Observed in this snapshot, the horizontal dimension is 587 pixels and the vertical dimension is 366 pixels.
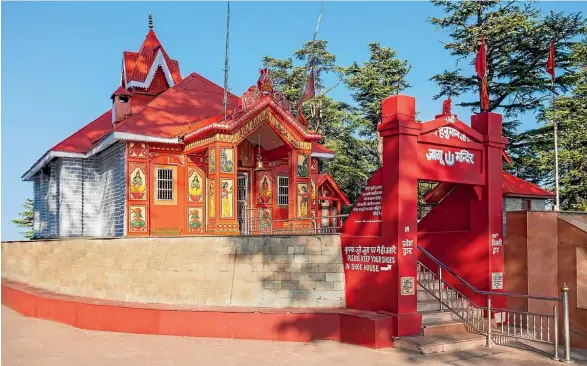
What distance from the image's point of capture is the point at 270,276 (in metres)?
12.1

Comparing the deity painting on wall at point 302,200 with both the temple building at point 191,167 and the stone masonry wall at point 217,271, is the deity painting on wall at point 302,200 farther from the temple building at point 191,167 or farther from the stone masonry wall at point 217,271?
the stone masonry wall at point 217,271

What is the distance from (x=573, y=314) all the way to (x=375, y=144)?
893 inches

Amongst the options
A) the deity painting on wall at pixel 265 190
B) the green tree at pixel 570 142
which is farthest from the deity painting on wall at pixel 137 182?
the green tree at pixel 570 142

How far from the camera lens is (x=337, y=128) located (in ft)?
108

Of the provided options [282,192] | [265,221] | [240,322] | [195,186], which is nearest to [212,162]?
[195,186]

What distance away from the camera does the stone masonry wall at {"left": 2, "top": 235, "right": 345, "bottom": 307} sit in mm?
11859

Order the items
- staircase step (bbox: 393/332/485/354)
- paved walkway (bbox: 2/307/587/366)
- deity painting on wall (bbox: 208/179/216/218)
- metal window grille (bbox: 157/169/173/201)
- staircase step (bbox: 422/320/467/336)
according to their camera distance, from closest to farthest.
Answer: paved walkway (bbox: 2/307/587/366) → staircase step (bbox: 393/332/485/354) → staircase step (bbox: 422/320/467/336) → deity painting on wall (bbox: 208/179/216/218) → metal window grille (bbox: 157/169/173/201)

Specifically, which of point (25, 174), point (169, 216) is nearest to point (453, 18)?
point (169, 216)

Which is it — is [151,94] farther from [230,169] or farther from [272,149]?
[230,169]

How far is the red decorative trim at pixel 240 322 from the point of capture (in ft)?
33.9

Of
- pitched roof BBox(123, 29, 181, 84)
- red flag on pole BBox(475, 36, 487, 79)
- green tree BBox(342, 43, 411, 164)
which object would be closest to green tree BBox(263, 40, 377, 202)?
green tree BBox(342, 43, 411, 164)

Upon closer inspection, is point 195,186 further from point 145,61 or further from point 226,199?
point 145,61

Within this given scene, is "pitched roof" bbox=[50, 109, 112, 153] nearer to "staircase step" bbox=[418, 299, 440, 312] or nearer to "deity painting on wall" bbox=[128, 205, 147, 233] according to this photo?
"deity painting on wall" bbox=[128, 205, 147, 233]

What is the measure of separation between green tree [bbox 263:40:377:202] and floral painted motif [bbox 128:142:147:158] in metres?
15.2
